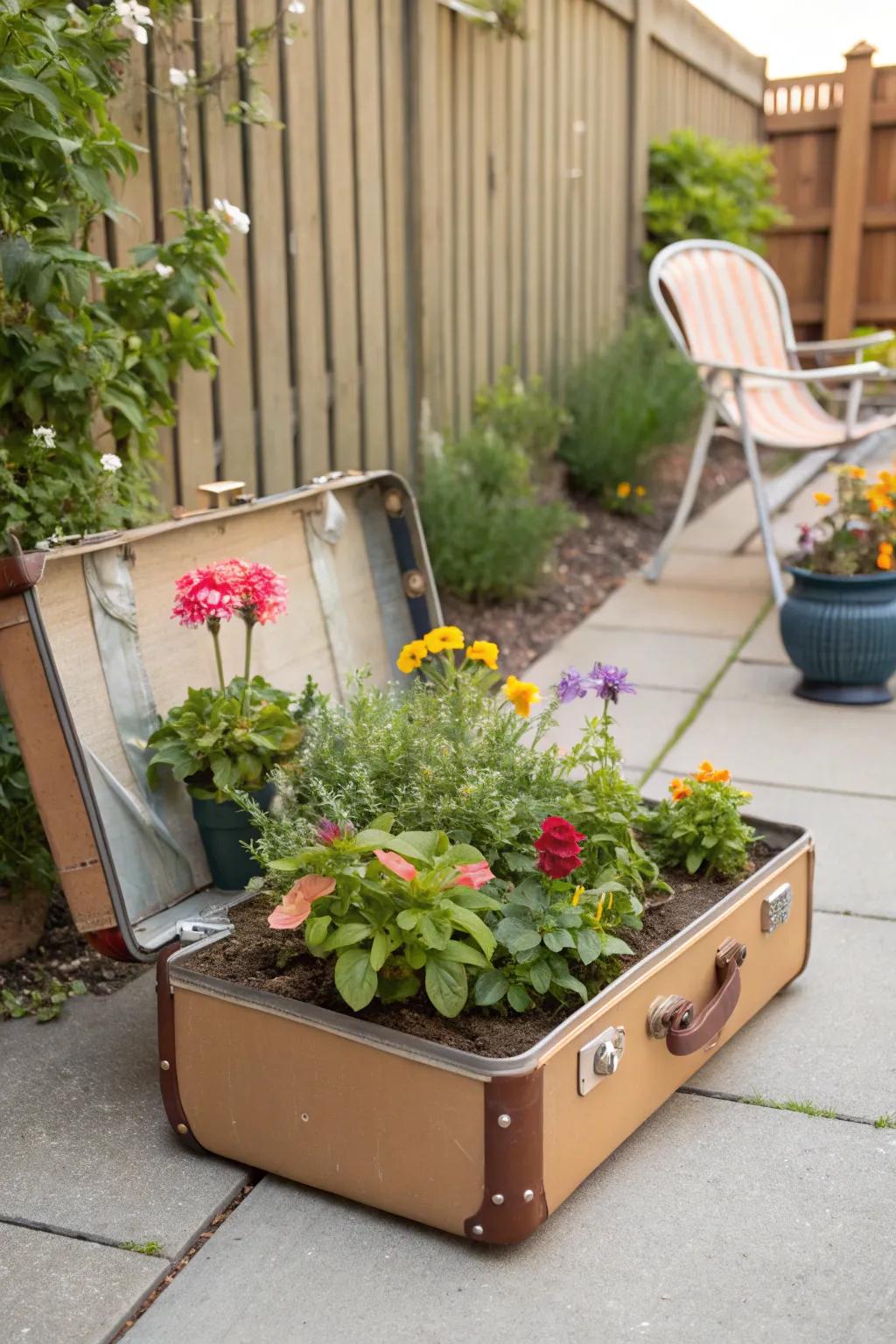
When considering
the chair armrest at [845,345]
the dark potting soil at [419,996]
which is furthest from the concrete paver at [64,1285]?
the chair armrest at [845,345]

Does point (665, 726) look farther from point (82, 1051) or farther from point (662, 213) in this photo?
point (662, 213)

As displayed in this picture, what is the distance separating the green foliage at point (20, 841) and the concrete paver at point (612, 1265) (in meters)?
0.85

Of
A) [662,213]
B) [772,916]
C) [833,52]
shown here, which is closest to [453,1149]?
[772,916]

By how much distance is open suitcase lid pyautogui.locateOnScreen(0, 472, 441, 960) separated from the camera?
2119 millimetres

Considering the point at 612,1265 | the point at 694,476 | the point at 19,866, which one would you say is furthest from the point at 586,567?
the point at 612,1265

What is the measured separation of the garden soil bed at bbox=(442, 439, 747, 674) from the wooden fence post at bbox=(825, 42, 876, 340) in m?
2.09

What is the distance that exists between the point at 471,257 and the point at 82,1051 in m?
3.72

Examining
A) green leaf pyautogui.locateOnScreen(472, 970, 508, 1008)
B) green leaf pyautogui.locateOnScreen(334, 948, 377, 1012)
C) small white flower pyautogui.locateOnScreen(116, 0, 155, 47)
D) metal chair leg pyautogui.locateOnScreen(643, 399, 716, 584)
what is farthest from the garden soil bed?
green leaf pyautogui.locateOnScreen(334, 948, 377, 1012)

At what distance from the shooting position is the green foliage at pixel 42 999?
8.07ft

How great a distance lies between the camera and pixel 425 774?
218cm

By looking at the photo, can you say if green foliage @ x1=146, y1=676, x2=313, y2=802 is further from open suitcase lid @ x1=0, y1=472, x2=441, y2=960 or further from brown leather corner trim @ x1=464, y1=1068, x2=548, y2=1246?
brown leather corner trim @ x1=464, y1=1068, x2=548, y2=1246

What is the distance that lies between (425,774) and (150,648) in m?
0.64

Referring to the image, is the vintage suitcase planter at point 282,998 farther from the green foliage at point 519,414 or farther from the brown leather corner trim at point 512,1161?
the green foliage at point 519,414

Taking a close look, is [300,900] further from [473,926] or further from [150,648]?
[150,648]
